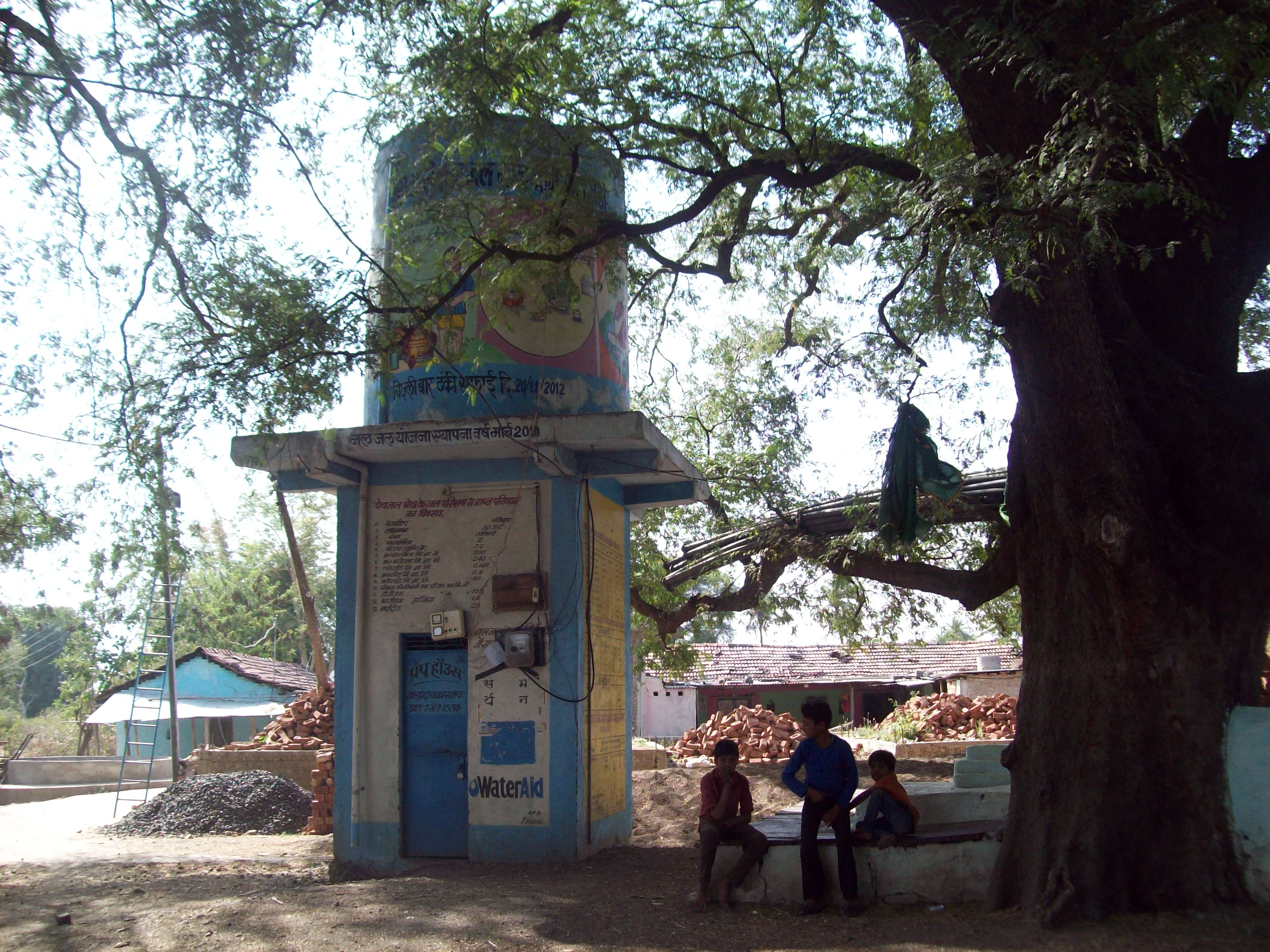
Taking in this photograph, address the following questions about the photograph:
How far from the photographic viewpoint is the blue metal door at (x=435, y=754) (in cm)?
918

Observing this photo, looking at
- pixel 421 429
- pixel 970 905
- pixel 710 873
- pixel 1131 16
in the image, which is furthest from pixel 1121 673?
pixel 421 429

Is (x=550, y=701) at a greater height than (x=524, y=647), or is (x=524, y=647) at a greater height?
(x=524, y=647)

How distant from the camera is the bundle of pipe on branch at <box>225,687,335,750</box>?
17.8 m

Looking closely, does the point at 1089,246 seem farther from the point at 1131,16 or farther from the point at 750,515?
the point at 750,515

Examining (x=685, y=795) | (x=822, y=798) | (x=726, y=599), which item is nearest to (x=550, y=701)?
(x=822, y=798)

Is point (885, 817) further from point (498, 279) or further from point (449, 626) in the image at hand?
point (498, 279)

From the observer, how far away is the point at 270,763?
16891 mm

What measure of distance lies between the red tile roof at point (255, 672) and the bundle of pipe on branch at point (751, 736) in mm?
12253

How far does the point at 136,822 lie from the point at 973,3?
1422 centimetres

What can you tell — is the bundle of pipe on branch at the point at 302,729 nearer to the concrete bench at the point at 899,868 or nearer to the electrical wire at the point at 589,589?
the electrical wire at the point at 589,589

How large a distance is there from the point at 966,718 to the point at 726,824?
48.1 ft

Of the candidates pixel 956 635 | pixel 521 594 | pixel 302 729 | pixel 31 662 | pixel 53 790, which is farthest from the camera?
pixel 31 662

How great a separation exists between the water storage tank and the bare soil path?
3.93 meters

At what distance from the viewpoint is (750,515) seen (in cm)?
1451
